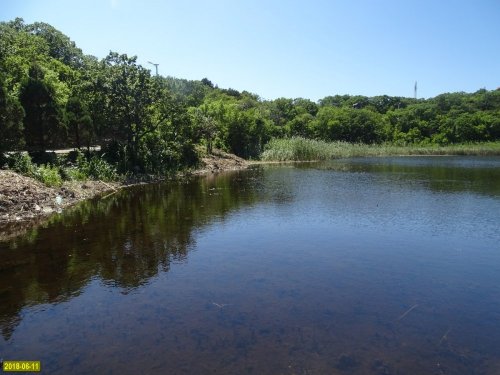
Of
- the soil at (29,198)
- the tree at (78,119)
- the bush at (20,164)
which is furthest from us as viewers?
the tree at (78,119)

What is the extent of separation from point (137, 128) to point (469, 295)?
35.8 metres

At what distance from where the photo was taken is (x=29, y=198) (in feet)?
73.1

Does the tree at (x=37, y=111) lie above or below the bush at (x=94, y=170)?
above

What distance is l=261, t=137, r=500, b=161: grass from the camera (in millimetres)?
66438

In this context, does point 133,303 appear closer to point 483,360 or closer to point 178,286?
point 178,286

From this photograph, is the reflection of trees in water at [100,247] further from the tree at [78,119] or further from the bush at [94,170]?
the tree at [78,119]

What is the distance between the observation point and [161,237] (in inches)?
700

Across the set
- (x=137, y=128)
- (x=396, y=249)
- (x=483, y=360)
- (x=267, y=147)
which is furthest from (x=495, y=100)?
(x=483, y=360)

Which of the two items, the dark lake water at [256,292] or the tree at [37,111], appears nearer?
the dark lake water at [256,292]

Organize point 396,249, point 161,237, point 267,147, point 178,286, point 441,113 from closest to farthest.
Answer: point 178,286, point 396,249, point 161,237, point 267,147, point 441,113
